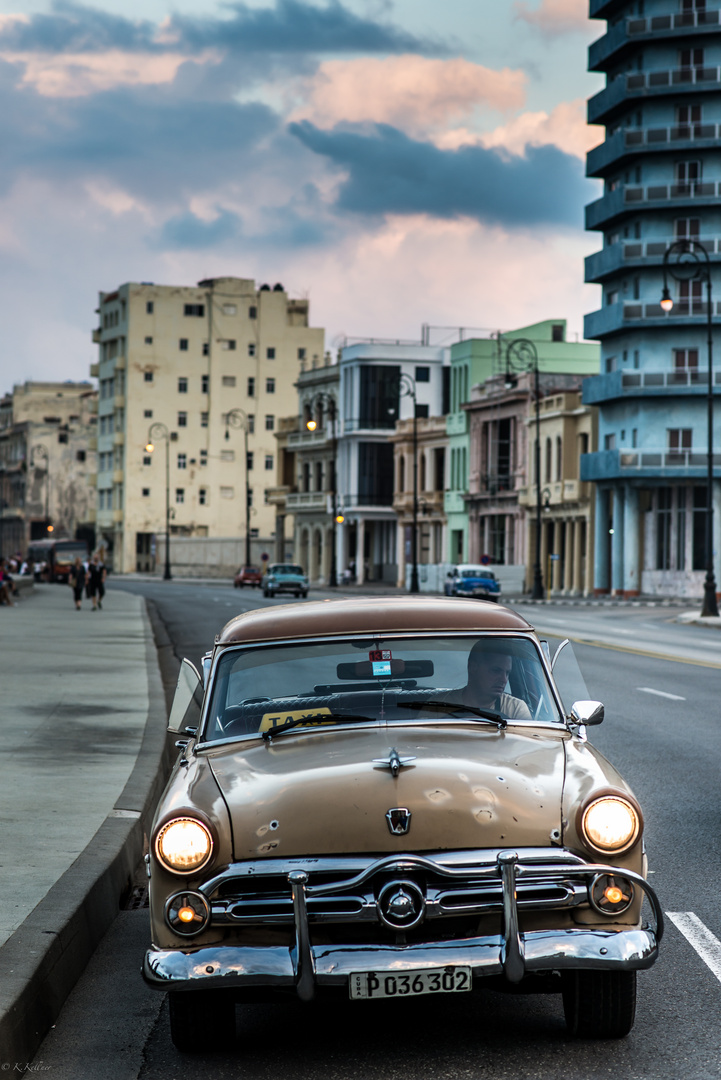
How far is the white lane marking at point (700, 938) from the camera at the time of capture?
6553 millimetres

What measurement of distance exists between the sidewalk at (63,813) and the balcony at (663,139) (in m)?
53.8

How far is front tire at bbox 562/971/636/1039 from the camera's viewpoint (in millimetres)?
5281

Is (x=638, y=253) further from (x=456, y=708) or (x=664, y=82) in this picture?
(x=456, y=708)

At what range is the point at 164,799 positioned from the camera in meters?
5.56

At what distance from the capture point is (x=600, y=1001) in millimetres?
5312

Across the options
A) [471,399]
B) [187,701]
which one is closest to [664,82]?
[471,399]

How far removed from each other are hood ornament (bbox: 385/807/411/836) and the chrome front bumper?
17 centimetres

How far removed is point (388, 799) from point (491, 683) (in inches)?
56.4

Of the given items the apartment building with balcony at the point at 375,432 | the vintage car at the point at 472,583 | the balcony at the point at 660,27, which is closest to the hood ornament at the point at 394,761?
the vintage car at the point at 472,583

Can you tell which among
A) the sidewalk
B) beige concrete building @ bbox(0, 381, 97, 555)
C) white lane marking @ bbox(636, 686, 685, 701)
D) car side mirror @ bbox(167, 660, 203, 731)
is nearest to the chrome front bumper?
the sidewalk

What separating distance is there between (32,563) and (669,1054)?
109 meters

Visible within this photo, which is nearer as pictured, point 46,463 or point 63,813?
point 63,813

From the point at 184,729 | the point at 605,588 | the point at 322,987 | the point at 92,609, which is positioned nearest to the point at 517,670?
the point at 184,729

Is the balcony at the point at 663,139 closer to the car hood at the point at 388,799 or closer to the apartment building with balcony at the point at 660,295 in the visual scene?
the apartment building with balcony at the point at 660,295
